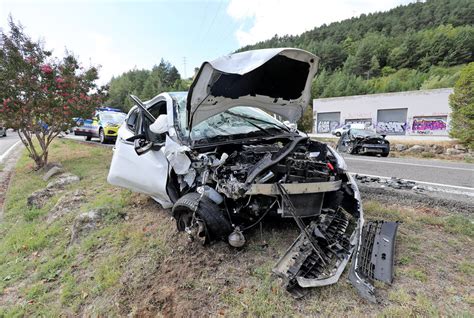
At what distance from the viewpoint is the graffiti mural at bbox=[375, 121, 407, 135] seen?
26903 mm

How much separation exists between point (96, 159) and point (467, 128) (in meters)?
17.4

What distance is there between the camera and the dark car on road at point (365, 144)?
443 inches

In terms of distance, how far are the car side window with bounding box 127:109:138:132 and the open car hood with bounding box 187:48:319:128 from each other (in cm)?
197

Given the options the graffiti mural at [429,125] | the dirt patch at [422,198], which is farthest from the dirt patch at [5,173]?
the graffiti mural at [429,125]

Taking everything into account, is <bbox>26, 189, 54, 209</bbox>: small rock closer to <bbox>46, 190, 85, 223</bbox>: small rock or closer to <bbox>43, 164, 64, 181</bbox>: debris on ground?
<bbox>46, 190, 85, 223</bbox>: small rock

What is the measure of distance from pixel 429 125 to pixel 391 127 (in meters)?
3.24

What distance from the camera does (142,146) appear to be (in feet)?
11.2

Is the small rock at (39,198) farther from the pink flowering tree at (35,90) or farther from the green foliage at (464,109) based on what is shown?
the green foliage at (464,109)

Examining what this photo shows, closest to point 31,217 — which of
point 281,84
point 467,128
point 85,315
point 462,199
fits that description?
point 85,315

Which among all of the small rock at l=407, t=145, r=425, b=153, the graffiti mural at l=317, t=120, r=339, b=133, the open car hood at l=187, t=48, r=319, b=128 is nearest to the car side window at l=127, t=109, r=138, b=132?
the open car hood at l=187, t=48, r=319, b=128

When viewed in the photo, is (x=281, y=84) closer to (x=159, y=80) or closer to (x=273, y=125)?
(x=273, y=125)

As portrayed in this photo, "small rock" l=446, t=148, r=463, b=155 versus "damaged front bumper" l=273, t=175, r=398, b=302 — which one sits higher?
"damaged front bumper" l=273, t=175, r=398, b=302

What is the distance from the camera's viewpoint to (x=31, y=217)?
465cm

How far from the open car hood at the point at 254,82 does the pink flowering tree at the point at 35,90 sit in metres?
7.10
